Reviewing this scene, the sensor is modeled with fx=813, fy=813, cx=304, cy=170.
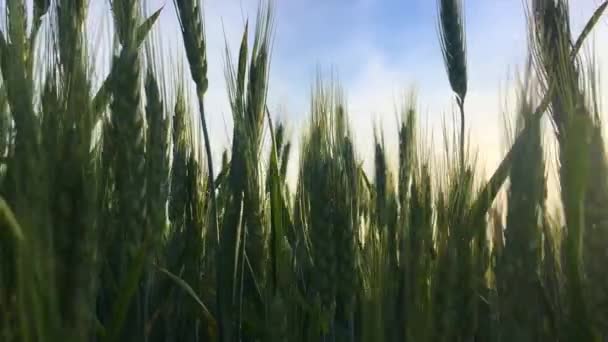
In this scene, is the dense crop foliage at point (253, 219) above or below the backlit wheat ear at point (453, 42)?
below

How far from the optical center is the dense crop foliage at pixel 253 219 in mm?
1229

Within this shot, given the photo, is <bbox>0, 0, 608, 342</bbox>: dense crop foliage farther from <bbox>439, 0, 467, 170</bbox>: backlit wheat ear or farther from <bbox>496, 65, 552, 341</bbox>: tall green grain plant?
<bbox>439, 0, 467, 170</bbox>: backlit wheat ear

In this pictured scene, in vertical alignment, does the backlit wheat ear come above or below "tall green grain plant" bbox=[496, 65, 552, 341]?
above

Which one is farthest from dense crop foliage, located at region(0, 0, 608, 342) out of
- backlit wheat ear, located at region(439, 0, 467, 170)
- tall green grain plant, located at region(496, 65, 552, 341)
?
backlit wheat ear, located at region(439, 0, 467, 170)

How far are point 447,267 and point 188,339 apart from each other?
68 cm

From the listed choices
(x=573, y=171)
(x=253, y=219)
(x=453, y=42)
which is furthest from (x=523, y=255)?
(x=453, y=42)

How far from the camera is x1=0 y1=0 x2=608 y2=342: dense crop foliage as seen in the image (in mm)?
→ 1229

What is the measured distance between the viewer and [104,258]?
155cm

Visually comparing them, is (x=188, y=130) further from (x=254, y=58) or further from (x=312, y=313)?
(x=312, y=313)

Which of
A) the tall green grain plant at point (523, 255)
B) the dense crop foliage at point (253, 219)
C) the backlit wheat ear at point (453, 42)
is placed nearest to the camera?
the dense crop foliage at point (253, 219)

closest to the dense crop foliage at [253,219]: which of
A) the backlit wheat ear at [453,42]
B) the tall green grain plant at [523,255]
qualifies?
the tall green grain plant at [523,255]

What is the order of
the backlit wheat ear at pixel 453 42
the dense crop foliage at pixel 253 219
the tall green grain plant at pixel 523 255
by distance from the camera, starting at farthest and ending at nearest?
the backlit wheat ear at pixel 453 42, the tall green grain plant at pixel 523 255, the dense crop foliage at pixel 253 219

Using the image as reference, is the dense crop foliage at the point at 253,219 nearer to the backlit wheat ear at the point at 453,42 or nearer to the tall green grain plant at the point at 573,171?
the tall green grain plant at the point at 573,171

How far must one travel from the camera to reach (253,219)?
1.85 m
